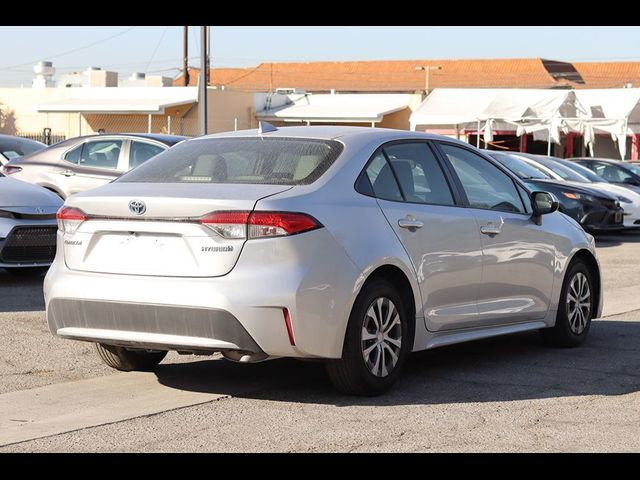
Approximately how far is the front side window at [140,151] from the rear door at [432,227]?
932 cm

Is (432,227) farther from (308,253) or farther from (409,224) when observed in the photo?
(308,253)

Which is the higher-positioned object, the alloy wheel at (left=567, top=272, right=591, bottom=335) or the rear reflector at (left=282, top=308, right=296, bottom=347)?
the rear reflector at (left=282, top=308, right=296, bottom=347)

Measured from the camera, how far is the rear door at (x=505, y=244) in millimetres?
7879

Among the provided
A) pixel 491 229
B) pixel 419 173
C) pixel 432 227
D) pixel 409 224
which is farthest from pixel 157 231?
pixel 491 229

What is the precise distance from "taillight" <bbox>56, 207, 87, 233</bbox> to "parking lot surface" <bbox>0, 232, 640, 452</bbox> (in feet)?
3.07

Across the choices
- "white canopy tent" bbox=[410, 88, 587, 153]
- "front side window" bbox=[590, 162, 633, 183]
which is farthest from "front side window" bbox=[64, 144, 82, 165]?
"white canopy tent" bbox=[410, 88, 587, 153]

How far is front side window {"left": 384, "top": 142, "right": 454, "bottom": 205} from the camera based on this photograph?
7.39 meters

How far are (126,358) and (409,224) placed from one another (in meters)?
1.93

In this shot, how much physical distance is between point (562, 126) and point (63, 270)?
93.5 feet

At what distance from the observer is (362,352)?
668 centimetres

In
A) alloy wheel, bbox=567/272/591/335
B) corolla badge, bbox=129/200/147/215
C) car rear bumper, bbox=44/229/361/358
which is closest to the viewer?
car rear bumper, bbox=44/229/361/358

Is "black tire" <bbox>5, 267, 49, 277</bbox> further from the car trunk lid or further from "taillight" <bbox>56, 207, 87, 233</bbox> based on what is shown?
the car trunk lid
